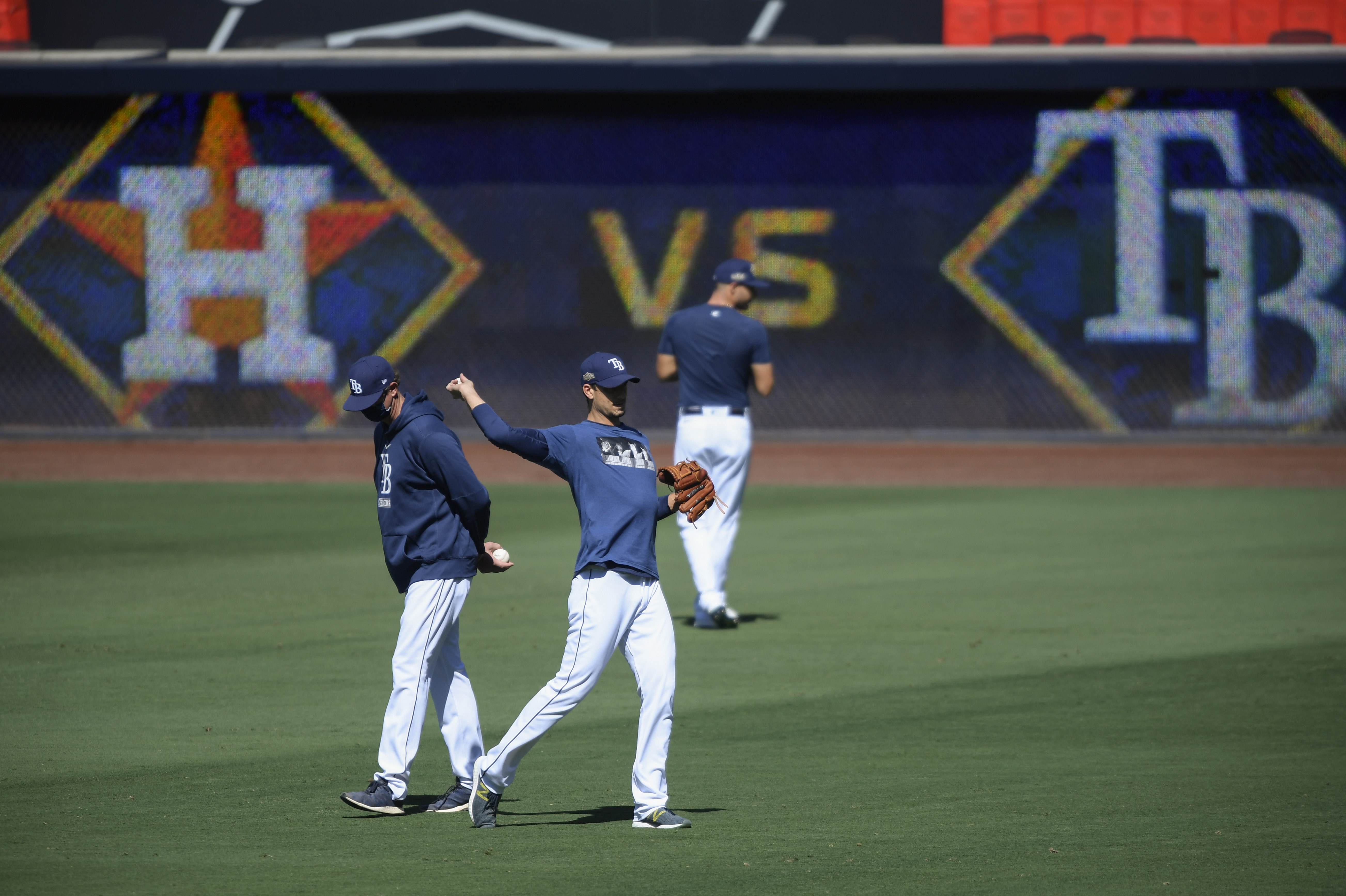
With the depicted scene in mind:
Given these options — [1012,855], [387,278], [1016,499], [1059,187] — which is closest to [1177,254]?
[1059,187]

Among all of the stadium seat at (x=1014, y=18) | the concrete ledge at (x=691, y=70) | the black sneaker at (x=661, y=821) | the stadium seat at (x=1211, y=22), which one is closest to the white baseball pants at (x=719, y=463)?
the black sneaker at (x=661, y=821)

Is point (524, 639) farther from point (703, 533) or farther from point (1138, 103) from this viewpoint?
point (1138, 103)

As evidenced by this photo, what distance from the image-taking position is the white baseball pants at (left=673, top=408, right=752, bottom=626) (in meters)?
11.3

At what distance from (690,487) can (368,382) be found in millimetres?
1315

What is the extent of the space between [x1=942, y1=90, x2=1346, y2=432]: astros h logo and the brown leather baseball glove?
16.7m

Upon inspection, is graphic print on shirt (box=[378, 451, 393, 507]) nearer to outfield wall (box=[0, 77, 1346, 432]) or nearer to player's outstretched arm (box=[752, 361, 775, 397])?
player's outstretched arm (box=[752, 361, 775, 397])

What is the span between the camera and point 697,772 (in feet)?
24.9

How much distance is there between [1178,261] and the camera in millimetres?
22703

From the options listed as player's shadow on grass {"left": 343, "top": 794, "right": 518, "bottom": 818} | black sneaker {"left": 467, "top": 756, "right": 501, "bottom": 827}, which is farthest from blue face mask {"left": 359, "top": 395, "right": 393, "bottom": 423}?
player's shadow on grass {"left": 343, "top": 794, "right": 518, "bottom": 818}

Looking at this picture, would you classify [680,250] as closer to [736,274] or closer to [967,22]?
[967,22]

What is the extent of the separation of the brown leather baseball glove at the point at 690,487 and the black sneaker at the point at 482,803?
1.24 m

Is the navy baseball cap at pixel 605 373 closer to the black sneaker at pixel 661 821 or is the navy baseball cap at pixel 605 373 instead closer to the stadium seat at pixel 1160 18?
the black sneaker at pixel 661 821

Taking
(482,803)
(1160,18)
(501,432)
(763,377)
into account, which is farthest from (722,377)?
(1160,18)

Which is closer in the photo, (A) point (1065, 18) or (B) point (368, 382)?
(B) point (368, 382)
